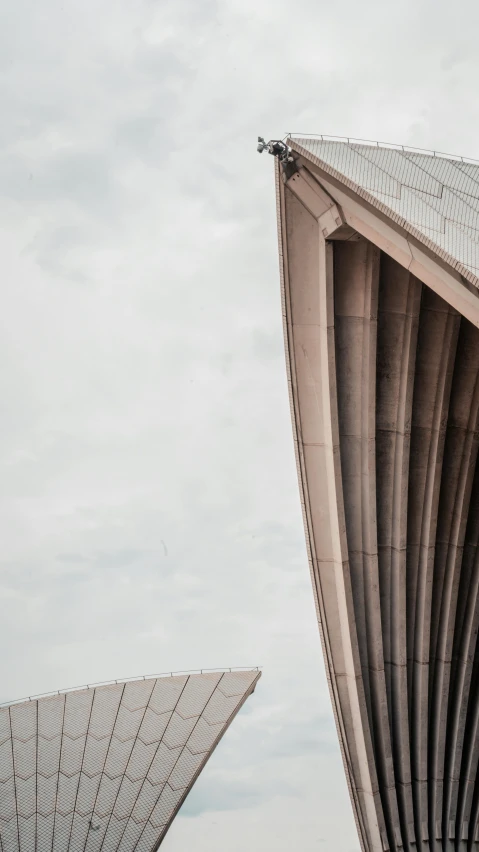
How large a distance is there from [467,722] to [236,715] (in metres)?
7.49

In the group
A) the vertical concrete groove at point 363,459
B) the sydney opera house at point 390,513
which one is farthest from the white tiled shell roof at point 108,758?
the vertical concrete groove at point 363,459

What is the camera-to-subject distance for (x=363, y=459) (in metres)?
22.0

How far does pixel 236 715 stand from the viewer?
27672mm

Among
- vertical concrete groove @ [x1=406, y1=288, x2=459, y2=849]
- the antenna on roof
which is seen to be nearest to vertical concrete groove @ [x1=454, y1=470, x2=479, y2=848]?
vertical concrete groove @ [x1=406, y1=288, x2=459, y2=849]

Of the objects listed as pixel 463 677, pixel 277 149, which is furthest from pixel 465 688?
pixel 277 149

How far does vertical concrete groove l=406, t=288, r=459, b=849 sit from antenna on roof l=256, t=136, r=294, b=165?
197 inches

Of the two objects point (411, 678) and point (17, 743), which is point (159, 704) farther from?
point (411, 678)

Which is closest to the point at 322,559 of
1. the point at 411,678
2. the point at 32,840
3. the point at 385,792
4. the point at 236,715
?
the point at 411,678

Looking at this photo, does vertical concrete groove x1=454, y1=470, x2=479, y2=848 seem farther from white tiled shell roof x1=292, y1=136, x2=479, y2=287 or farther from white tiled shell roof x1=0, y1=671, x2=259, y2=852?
white tiled shell roof x1=292, y1=136, x2=479, y2=287

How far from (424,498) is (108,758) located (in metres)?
13.4

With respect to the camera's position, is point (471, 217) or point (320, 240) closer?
point (471, 217)

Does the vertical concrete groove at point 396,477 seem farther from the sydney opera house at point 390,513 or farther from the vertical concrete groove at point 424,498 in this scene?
the vertical concrete groove at point 424,498

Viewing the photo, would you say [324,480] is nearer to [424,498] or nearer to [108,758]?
[424,498]

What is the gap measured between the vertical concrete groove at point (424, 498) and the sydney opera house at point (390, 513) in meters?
0.04
